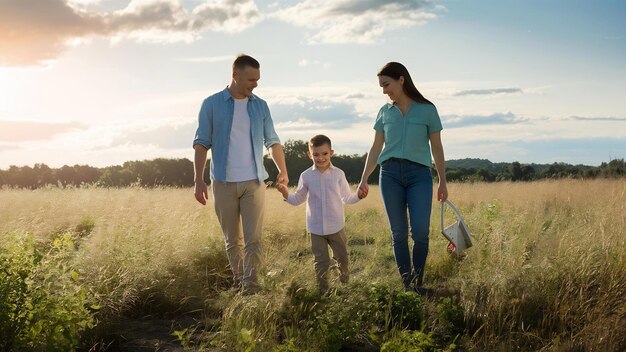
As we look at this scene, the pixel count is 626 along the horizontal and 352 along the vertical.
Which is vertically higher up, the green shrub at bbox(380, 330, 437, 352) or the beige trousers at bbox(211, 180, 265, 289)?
the beige trousers at bbox(211, 180, 265, 289)

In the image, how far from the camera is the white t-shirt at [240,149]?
5.93 m

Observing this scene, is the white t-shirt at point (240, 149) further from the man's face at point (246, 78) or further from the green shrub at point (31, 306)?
the green shrub at point (31, 306)

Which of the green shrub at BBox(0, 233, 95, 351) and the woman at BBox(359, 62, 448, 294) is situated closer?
the green shrub at BBox(0, 233, 95, 351)

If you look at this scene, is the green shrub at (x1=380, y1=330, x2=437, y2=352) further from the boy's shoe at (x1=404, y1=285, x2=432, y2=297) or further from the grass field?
the boy's shoe at (x1=404, y1=285, x2=432, y2=297)

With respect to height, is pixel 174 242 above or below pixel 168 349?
above

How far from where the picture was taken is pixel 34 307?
14.0 feet

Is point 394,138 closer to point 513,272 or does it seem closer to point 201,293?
point 513,272

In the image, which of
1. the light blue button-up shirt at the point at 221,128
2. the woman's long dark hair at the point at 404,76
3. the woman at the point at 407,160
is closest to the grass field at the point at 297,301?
the woman at the point at 407,160

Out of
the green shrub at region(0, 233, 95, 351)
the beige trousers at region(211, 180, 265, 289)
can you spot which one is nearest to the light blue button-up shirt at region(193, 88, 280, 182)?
the beige trousers at region(211, 180, 265, 289)

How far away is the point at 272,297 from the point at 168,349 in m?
0.85

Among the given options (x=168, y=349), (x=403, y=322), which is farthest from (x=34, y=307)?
(x=403, y=322)

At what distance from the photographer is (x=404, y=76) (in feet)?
19.4

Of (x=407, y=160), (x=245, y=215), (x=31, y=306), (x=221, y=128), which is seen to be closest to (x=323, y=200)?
(x=245, y=215)

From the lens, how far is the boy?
234 inches
